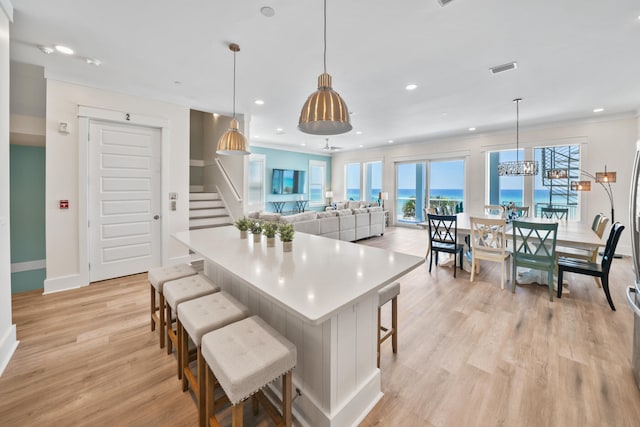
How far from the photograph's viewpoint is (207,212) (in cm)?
562

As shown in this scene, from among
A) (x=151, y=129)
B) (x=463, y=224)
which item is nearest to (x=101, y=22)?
(x=151, y=129)

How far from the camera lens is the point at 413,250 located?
19.1 ft

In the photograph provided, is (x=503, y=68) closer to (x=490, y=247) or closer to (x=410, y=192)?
(x=490, y=247)

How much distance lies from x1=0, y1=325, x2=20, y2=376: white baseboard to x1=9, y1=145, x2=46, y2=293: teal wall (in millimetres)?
1896

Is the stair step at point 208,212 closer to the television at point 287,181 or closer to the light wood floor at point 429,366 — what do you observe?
the light wood floor at point 429,366

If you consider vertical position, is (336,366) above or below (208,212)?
below

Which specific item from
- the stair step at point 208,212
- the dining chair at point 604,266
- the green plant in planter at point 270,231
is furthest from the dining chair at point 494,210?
the stair step at point 208,212

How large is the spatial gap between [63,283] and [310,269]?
3.99 meters

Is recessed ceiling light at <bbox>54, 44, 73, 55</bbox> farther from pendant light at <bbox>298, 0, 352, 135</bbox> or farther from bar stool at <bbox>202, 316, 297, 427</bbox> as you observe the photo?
bar stool at <bbox>202, 316, 297, 427</bbox>

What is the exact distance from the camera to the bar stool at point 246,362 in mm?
1141

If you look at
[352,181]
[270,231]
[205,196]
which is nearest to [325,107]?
[270,231]

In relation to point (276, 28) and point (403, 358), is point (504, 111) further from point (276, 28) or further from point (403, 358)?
point (403, 358)

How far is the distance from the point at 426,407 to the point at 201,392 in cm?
139

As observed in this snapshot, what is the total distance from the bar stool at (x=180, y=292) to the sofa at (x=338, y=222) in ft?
10.3
